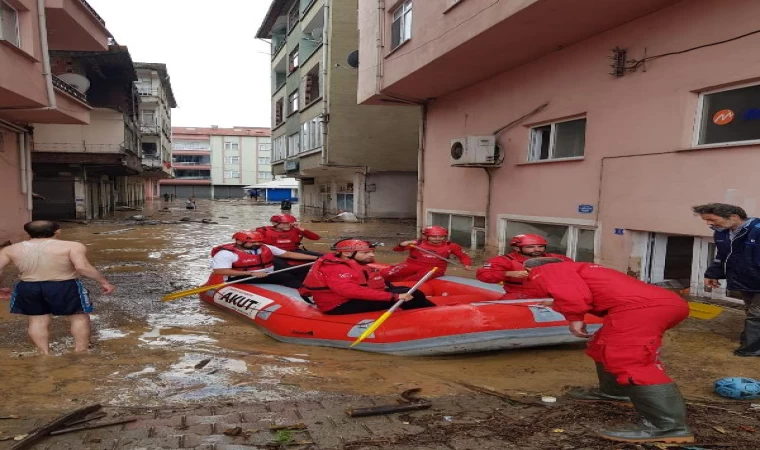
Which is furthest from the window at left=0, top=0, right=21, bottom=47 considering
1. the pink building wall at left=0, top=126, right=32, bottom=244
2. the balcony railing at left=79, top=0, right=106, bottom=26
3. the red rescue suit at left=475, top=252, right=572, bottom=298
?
the red rescue suit at left=475, top=252, right=572, bottom=298

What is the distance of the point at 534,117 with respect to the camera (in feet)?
33.7

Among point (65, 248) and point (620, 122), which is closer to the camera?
point (65, 248)

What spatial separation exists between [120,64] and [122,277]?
49.2 ft

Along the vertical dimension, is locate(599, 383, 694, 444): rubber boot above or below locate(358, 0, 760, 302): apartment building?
below

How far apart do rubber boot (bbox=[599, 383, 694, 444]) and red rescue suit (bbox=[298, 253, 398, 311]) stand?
2761 millimetres

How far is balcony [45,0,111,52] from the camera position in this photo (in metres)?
12.0

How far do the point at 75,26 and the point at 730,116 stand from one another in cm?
1427

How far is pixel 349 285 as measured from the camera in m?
5.60

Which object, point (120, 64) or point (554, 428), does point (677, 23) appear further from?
point (120, 64)

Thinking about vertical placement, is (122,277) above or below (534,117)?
below

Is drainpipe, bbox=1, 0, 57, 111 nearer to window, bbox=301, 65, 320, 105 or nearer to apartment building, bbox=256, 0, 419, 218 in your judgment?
apartment building, bbox=256, 0, 419, 218

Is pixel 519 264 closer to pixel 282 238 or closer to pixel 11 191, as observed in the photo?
pixel 282 238

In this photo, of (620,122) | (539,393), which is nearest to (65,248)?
(539,393)

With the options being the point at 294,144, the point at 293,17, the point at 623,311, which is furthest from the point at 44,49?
the point at 293,17
